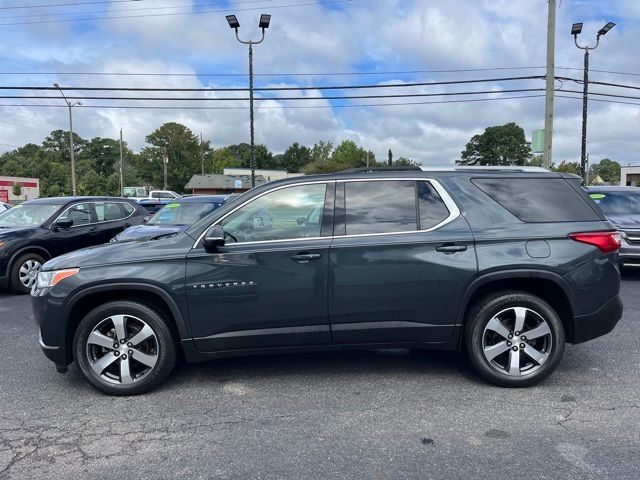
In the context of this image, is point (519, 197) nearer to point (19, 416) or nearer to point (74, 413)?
point (74, 413)

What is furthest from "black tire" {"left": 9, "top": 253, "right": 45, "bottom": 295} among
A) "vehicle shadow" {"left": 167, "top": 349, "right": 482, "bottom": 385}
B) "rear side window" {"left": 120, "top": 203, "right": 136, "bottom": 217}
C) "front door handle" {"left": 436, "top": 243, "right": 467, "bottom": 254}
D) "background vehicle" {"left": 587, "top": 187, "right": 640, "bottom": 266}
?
"background vehicle" {"left": 587, "top": 187, "right": 640, "bottom": 266}

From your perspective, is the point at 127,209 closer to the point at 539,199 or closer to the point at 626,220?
the point at 539,199

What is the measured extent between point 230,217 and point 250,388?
1426mm

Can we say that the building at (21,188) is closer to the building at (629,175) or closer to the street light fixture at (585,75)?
the street light fixture at (585,75)

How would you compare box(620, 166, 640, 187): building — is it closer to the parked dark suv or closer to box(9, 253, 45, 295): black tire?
the parked dark suv

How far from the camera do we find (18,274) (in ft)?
25.9

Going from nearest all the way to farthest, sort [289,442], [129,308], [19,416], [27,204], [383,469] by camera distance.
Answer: [383,469]
[289,442]
[19,416]
[129,308]
[27,204]

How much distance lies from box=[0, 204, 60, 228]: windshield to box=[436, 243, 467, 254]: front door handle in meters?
7.35

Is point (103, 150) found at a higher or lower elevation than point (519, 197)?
higher

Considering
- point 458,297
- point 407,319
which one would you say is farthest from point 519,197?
point 407,319

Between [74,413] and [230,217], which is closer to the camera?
[74,413]

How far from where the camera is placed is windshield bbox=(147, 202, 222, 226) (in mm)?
9359

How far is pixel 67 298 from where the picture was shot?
378 centimetres

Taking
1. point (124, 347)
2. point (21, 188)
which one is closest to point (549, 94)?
point (124, 347)
